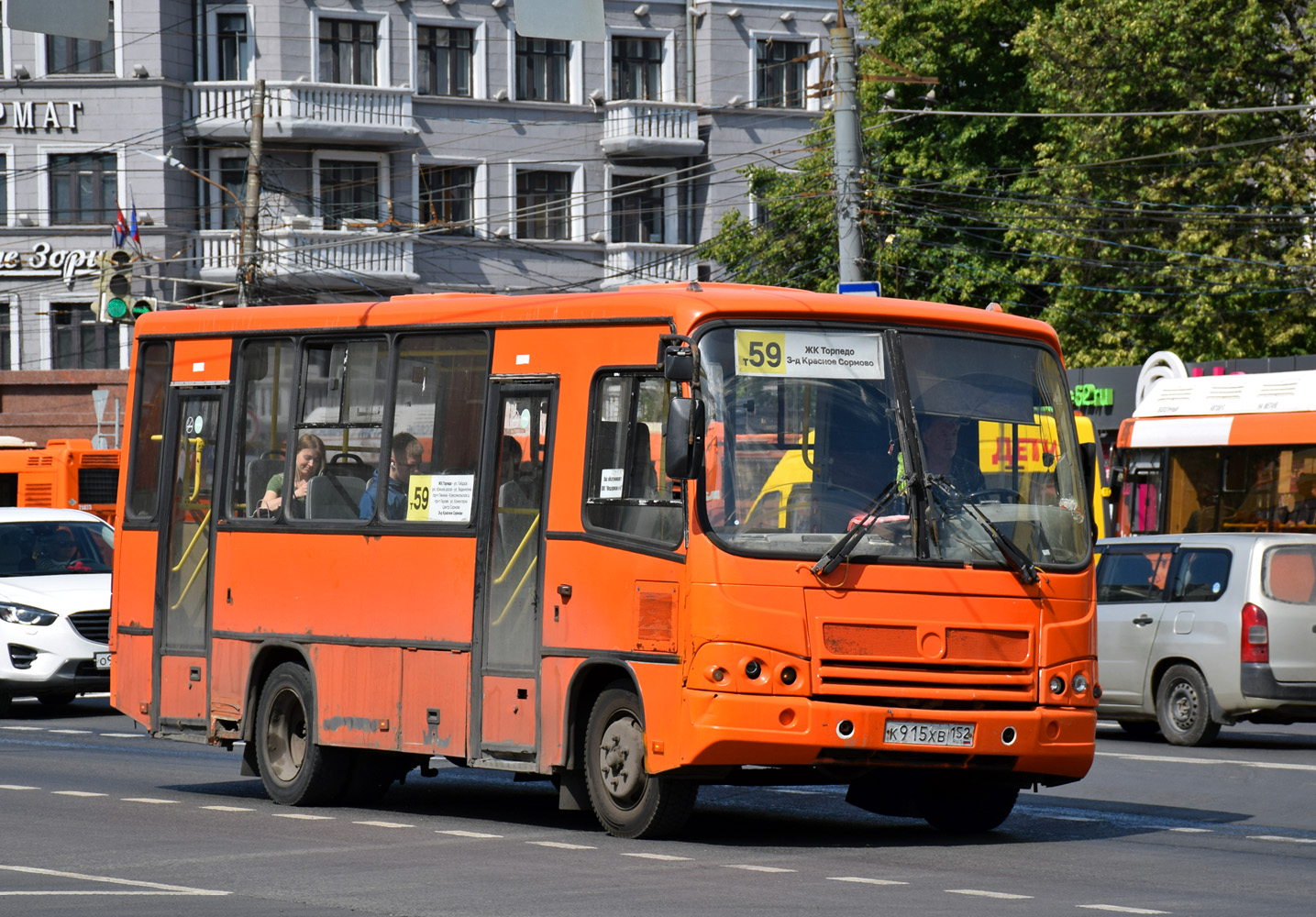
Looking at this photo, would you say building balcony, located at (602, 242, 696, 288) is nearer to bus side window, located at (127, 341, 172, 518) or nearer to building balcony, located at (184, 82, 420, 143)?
building balcony, located at (184, 82, 420, 143)

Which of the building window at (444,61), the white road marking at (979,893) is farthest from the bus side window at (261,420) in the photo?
the building window at (444,61)

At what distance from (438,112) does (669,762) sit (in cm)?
4030

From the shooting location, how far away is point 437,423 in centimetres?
1277

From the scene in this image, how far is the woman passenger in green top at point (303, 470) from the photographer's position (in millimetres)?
13484

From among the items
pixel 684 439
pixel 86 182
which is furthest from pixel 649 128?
pixel 684 439

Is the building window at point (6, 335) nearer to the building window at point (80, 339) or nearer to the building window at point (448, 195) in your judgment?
the building window at point (80, 339)

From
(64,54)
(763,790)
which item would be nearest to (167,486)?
(763,790)

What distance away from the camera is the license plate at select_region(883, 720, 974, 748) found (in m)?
10.9

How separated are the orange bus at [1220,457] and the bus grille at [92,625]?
13.1 meters

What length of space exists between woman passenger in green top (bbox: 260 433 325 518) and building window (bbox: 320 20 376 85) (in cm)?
3643

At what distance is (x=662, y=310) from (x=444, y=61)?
1566 inches

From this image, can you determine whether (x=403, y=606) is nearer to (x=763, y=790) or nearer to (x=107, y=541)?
(x=763, y=790)

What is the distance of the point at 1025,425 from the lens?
38.7ft

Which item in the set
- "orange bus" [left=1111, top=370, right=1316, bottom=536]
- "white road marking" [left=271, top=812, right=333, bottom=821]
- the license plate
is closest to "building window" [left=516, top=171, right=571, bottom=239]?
"orange bus" [left=1111, top=370, right=1316, bottom=536]
